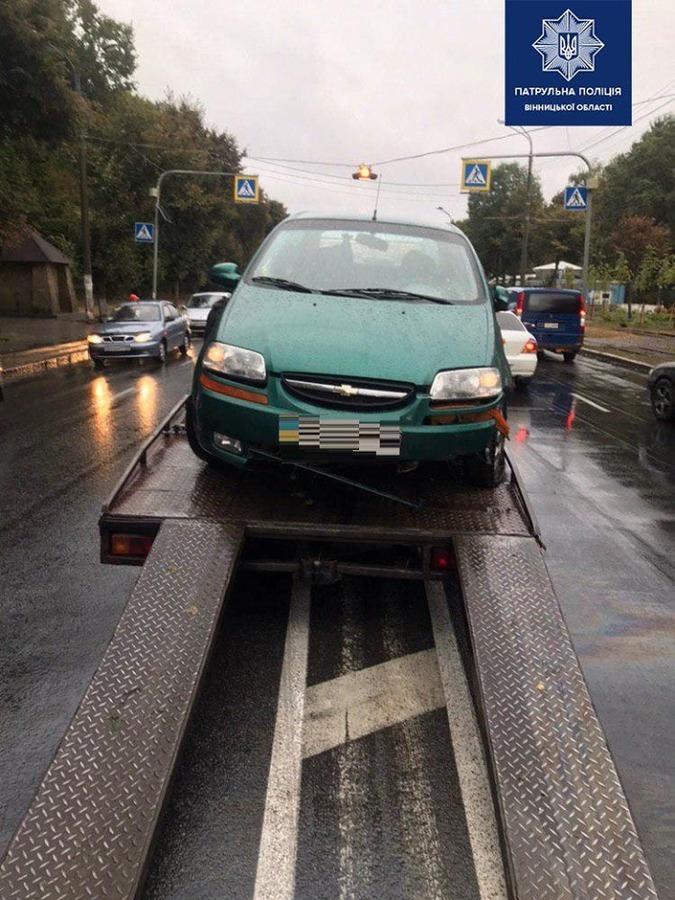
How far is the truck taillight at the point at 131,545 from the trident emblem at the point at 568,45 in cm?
1607

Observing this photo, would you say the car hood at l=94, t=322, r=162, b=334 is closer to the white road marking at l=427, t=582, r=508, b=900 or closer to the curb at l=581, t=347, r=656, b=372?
the curb at l=581, t=347, r=656, b=372

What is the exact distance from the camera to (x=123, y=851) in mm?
2139

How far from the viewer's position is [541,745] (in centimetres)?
259

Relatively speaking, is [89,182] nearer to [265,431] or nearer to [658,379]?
[658,379]

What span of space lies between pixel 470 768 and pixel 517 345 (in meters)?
11.4

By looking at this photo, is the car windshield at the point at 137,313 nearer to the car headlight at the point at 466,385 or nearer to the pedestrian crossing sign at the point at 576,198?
the car headlight at the point at 466,385

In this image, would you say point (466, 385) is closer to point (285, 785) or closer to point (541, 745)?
point (541, 745)

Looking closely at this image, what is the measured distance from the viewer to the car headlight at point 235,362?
149 inches

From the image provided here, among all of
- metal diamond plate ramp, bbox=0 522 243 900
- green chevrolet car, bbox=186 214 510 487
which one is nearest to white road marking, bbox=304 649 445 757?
metal diamond plate ramp, bbox=0 522 243 900

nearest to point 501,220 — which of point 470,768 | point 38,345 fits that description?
point 38,345

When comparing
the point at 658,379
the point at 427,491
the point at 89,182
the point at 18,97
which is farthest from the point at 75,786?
the point at 89,182

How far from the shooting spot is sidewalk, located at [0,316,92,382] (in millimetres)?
16500

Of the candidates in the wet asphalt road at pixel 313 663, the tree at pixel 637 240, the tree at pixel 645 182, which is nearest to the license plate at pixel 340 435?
the wet asphalt road at pixel 313 663

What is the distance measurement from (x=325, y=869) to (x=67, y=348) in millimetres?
19506
